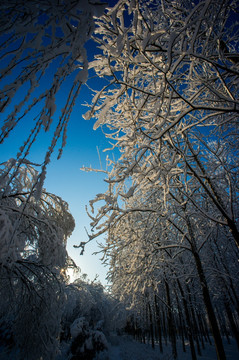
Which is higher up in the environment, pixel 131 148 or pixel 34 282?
pixel 131 148

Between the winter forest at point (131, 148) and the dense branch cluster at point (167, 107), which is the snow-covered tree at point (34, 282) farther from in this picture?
the dense branch cluster at point (167, 107)

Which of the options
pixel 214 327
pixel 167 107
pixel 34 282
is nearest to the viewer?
pixel 167 107

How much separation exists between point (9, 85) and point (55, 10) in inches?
16.0

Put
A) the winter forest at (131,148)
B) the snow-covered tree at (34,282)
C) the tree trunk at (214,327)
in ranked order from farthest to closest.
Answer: the snow-covered tree at (34,282) → the tree trunk at (214,327) → the winter forest at (131,148)

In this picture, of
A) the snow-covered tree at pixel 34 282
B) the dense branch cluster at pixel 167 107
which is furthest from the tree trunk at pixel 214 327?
the snow-covered tree at pixel 34 282

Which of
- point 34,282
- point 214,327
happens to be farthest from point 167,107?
point 34,282

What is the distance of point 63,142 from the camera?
38.1 inches

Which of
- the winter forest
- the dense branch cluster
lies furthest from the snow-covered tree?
the dense branch cluster

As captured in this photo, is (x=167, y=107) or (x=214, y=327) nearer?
(x=167, y=107)

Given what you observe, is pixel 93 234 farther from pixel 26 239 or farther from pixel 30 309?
pixel 30 309

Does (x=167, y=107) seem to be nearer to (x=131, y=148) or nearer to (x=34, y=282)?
(x=131, y=148)

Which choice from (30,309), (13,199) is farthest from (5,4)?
(30,309)

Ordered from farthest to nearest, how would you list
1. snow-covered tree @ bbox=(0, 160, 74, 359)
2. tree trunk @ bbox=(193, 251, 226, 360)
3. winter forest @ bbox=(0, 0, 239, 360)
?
snow-covered tree @ bbox=(0, 160, 74, 359) → tree trunk @ bbox=(193, 251, 226, 360) → winter forest @ bbox=(0, 0, 239, 360)

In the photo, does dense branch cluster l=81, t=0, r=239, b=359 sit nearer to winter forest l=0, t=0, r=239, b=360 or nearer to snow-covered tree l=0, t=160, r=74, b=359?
winter forest l=0, t=0, r=239, b=360
